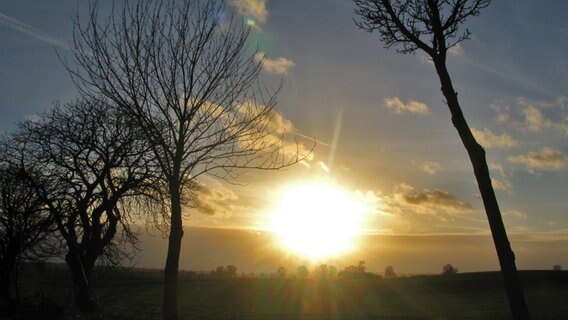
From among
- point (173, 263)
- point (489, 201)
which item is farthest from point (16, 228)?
point (489, 201)

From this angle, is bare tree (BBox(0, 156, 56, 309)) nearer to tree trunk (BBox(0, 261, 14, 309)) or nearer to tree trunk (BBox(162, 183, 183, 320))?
tree trunk (BBox(0, 261, 14, 309))

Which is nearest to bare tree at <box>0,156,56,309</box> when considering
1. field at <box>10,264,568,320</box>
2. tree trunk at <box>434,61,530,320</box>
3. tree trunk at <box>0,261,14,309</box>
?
tree trunk at <box>0,261,14,309</box>

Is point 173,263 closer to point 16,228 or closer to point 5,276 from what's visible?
point 16,228

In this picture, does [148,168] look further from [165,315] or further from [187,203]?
[165,315]

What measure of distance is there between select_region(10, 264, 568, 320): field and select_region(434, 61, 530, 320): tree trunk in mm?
6795

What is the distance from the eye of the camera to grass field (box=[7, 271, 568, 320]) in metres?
11.4

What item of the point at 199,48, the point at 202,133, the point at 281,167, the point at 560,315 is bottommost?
the point at 560,315

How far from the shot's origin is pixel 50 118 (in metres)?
18.1

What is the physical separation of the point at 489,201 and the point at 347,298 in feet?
143

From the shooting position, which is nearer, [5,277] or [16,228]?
[16,228]

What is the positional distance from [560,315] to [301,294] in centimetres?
2660

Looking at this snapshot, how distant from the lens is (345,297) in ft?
159

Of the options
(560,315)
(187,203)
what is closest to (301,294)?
(560,315)

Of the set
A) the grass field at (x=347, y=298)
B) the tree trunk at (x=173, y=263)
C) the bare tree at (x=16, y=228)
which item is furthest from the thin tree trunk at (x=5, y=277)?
the tree trunk at (x=173, y=263)
